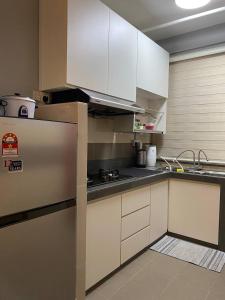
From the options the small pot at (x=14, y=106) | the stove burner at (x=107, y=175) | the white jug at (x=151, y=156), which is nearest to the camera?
the small pot at (x=14, y=106)

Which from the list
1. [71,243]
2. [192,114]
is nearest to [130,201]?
[71,243]

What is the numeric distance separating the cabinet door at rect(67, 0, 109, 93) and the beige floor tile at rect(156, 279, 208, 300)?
5.71 ft

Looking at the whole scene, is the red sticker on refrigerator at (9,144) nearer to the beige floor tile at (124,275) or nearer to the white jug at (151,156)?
the beige floor tile at (124,275)

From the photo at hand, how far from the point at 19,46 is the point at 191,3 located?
165 cm

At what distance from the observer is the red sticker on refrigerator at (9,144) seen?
1051 mm

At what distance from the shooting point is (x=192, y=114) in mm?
3059

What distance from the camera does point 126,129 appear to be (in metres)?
2.55

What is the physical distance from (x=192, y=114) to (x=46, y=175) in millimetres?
2378

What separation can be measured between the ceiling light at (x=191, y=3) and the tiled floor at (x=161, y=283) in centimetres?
248

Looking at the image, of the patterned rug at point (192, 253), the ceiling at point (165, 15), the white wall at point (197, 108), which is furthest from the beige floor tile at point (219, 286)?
the ceiling at point (165, 15)

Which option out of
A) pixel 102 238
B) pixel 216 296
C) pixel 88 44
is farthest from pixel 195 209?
pixel 88 44

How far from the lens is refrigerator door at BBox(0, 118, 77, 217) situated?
107 centimetres

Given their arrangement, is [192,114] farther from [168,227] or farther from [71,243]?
[71,243]

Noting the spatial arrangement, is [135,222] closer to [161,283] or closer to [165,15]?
[161,283]
